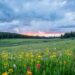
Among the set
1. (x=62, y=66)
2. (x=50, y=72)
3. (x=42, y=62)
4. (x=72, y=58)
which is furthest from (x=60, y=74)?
(x=72, y=58)

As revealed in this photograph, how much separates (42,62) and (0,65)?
126 centimetres

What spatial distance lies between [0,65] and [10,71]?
125 centimetres

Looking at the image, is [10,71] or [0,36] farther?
[0,36]

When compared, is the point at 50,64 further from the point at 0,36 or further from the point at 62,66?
the point at 0,36

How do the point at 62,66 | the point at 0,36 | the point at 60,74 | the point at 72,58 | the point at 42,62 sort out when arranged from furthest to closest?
the point at 0,36, the point at 72,58, the point at 42,62, the point at 62,66, the point at 60,74

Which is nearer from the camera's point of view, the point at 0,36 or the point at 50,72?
the point at 50,72

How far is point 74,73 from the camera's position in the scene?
275 inches

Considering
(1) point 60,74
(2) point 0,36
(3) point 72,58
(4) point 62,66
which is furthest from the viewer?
(2) point 0,36

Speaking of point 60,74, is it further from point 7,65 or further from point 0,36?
point 0,36

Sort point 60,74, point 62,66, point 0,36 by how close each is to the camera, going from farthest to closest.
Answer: point 0,36 < point 62,66 < point 60,74

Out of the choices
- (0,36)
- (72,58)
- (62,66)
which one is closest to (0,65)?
(62,66)

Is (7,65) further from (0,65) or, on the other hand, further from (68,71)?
(68,71)

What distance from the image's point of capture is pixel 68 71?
7109mm

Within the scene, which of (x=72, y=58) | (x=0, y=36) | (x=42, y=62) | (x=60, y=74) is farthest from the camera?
(x=0, y=36)
